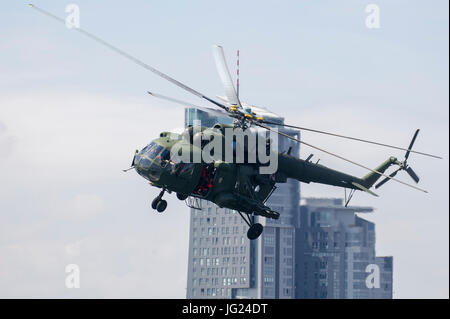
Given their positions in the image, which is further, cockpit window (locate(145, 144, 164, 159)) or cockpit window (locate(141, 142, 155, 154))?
cockpit window (locate(141, 142, 155, 154))

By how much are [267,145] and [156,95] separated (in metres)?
10.8

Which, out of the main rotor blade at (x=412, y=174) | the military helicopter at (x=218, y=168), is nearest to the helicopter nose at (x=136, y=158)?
the military helicopter at (x=218, y=168)

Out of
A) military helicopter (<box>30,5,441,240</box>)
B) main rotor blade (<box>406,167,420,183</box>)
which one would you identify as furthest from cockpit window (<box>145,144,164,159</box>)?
main rotor blade (<box>406,167,420,183</box>)

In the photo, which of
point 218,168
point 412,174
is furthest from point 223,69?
point 412,174

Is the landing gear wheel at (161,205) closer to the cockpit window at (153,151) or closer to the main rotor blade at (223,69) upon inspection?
the cockpit window at (153,151)

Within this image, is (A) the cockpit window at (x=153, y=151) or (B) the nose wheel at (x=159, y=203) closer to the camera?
(A) the cockpit window at (x=153, y=151)

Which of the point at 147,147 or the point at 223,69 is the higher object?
the point at 223,69

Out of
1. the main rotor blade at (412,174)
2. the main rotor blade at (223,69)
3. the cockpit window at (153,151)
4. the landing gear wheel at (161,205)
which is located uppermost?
the main rotor blade at (223,69)

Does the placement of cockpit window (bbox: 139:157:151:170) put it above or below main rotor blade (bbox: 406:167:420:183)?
below

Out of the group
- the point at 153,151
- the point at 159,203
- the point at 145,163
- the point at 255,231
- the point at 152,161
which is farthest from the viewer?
the point at 255,231

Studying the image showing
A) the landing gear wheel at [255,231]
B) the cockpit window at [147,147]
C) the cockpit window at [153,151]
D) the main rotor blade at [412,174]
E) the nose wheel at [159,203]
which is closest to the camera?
the cockpit window at [153,151]

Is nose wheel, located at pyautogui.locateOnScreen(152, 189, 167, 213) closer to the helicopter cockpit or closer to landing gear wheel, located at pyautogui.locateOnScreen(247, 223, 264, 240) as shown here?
the helicopter cockpit

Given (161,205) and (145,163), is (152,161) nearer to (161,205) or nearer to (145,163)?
(145,163)
